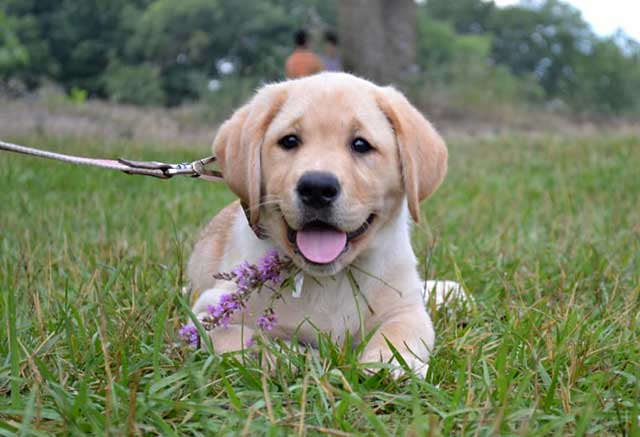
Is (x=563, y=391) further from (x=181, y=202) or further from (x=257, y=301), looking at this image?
(x=181, y=202)

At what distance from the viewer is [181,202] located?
6.08m

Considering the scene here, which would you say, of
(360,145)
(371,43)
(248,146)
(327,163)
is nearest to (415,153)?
(360,145)

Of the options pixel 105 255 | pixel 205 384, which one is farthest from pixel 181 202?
pixel 205 384

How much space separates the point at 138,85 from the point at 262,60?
359cm

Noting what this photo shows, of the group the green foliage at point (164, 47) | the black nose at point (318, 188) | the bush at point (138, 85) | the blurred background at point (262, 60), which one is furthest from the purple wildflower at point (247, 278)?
the bush at point (138, 85)

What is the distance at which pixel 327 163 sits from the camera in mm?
2477

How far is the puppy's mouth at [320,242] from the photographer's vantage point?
2.55 meters

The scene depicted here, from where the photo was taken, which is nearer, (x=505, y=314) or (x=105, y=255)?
(x=505, y=314)

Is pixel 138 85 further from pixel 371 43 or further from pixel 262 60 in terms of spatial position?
pixel 371 43

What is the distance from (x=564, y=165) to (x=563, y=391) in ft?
21.8

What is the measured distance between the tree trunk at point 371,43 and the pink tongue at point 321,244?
11.1m

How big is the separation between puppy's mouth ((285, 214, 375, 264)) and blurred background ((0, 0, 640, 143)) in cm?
899

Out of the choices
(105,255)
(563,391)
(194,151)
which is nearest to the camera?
(563,391)

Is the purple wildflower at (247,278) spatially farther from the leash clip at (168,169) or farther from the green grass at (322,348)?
the leash clip at (168,169)
